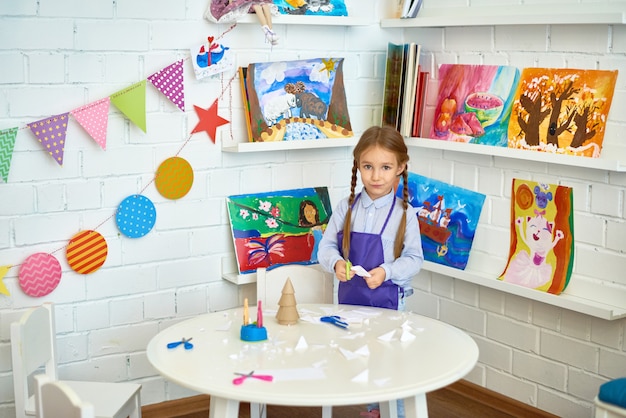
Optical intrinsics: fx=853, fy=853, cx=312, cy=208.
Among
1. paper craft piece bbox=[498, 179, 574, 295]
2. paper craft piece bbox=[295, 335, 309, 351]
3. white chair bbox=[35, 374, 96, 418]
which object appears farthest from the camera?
paper craft piece bbox=[498, 179, 574, 295]

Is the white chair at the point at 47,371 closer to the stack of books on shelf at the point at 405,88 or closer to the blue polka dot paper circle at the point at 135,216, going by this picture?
the blue polka dot paper circle at the point at 135,216

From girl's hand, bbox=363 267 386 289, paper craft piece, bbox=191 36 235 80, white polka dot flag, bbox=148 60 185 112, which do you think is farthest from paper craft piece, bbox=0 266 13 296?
girl's hand, bbox=363 267 386 289

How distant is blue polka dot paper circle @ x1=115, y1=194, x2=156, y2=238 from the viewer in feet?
9.75

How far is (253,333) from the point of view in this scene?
225 cm

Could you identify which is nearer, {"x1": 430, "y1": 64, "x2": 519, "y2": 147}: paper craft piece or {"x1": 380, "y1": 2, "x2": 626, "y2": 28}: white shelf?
{"x1": 380, "y1": 2, "x2": 626, "y2": 28}: white shelf

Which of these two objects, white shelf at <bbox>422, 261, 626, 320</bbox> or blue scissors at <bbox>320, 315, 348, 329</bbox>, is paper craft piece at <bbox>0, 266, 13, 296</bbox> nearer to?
blue scissors at <bbox>320, 315, 348, 329</bbox>

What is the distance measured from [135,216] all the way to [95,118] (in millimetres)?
380

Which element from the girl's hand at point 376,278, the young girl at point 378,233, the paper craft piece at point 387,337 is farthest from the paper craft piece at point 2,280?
the paper craft piece at point 387,337

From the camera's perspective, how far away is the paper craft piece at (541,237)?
9.55ft

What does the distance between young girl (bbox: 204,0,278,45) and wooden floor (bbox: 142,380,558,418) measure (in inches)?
54.4

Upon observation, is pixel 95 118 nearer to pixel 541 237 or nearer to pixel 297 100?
pixel 297 100

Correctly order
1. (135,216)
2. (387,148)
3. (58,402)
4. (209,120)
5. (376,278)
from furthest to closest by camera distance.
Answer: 1. (209,120)
2. (135,216)
3. (387,148)
4. (376,278)
5. (58,402)

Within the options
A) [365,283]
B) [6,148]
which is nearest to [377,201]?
[365,283]

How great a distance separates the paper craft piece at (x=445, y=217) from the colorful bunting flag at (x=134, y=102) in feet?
3.76
